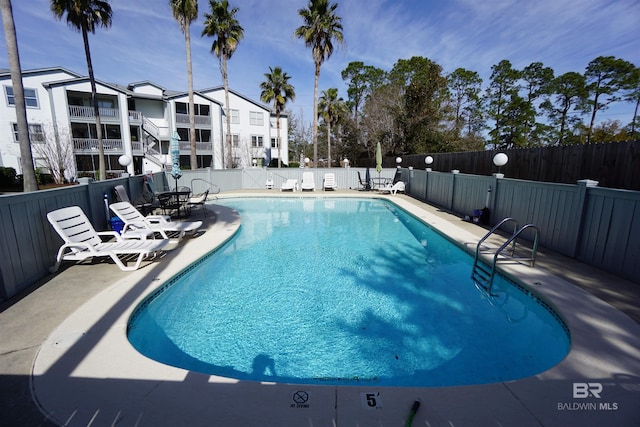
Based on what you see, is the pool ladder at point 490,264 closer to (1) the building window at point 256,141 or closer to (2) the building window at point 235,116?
(1) the building window at point 256,141

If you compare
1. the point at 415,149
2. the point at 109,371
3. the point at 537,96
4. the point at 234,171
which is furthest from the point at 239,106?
the point at 537,96

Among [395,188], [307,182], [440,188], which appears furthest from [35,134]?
[440,188]

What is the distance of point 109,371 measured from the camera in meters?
2.53

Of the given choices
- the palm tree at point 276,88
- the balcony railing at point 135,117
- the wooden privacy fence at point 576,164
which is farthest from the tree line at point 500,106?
the wooden privacy fence at point 576,164

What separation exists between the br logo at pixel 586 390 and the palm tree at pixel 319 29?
1799 centimetres

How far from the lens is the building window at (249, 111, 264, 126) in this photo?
29000mm

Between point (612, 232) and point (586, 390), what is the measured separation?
145 inches

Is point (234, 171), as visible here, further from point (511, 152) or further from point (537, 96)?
point (537, 96)

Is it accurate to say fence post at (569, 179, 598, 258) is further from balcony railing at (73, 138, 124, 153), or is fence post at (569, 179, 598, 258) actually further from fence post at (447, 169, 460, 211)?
balcony railing at (73, 138, 124, 153)

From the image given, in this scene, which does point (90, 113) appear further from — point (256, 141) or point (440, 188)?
point (440, 188)

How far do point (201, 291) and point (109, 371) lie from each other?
2.48 metres

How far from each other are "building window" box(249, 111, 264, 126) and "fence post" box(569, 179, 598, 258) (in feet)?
90.7

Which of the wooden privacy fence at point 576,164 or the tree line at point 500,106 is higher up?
the tree line at point 500,106

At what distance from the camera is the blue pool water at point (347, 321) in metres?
3.26
